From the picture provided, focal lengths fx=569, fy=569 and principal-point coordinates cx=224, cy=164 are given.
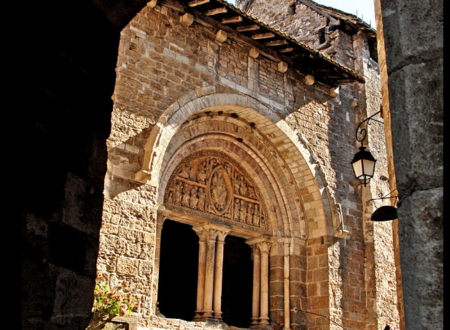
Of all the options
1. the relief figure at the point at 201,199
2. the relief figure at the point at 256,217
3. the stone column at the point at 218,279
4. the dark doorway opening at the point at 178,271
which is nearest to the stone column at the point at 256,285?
the relief figure at the point at 256,217

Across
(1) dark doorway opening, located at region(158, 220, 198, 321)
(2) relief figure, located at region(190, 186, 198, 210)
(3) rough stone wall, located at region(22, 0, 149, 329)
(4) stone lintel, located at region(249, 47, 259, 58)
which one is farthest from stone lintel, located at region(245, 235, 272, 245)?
(3) rough stone wall, located at region(22, 0, 149, 329)

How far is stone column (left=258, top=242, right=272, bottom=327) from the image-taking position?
375 inches

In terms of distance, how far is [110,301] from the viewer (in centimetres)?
655

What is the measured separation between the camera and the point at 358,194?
35.4 ft

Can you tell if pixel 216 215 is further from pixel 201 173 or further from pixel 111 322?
pixel 111 322

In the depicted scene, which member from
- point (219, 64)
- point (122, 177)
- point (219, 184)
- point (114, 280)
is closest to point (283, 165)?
point (219, 184)

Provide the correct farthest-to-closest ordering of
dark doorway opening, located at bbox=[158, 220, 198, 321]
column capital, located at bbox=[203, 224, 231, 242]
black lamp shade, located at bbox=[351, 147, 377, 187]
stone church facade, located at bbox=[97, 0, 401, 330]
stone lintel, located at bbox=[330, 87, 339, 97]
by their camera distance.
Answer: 1. dark doorway opening, located at bbox=[158, 220, 198, 321]
2. stone lintel, located at bbox=[330, 87, 339, 97]
3. column capital, located at bbox=[203, 224, 231, 242]
4. stone church facade, located at bbox=[97, 0, 401, 330]
5. black lamp shade, located at bbox=[351, 147, 377, 187]

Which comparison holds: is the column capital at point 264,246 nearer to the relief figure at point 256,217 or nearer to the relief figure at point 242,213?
the relief figure at point 256,217

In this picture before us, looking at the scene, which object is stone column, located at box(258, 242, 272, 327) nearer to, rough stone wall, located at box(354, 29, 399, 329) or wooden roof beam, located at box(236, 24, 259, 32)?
rough stone wall, located at box(354, 29, 399, 329)

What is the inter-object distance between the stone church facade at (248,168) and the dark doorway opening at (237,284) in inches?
87.1

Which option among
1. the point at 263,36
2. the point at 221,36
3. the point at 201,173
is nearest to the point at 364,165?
the point at 201,173

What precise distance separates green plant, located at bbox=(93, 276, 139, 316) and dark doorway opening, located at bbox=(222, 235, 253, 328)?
5549 mm

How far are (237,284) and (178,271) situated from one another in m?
1.32

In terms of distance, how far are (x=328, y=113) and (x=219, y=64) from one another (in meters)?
2.70
